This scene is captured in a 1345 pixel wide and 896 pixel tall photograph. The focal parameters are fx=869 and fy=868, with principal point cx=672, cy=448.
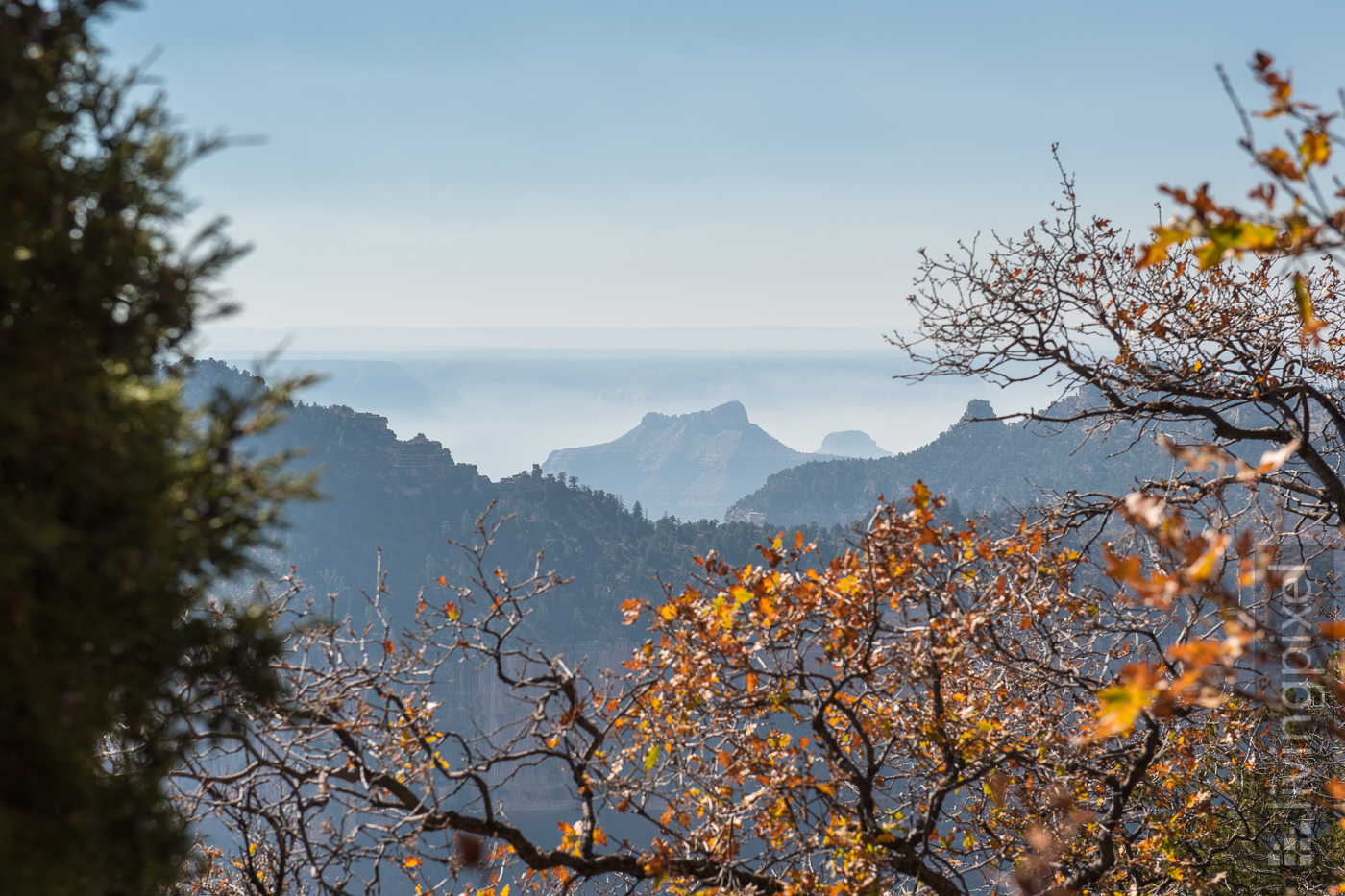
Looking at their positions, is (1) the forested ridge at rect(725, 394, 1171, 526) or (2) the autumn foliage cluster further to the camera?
(1) the forested ridge at rect(725, 394, 1171, 526)

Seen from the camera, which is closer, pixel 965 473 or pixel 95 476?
pixel 95 476

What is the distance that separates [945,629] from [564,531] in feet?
341

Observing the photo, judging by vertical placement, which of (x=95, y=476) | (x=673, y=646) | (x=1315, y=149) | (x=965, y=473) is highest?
(x=965, y=473)

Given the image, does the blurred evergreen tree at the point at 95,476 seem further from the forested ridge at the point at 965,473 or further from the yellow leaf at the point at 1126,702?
the forested ridge at the point at 965,473

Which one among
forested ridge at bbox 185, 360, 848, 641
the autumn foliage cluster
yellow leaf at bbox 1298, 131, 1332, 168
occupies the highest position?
yellow leaf at bbox 1298, 131, 1332, 168

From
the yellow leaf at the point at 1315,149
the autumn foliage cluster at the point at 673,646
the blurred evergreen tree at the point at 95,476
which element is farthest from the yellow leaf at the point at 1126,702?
the blurred evergreen tree at the point at 95,476

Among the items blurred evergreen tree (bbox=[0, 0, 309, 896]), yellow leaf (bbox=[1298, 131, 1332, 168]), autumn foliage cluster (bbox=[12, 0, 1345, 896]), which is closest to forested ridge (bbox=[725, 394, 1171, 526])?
autumn foliage cluster (bbox=[12, 0, 1345, 896])

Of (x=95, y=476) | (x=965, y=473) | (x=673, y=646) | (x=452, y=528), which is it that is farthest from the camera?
(x=965, y=473)

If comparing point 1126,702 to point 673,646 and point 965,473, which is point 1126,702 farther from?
point 965,473

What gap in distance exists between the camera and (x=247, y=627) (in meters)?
2.41

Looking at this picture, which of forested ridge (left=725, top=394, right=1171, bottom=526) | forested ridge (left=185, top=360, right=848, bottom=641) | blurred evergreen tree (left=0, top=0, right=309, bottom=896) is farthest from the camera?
forested ridge (left=185, top=360, right=848, bottom=641)

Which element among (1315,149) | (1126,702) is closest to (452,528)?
(1126,702)

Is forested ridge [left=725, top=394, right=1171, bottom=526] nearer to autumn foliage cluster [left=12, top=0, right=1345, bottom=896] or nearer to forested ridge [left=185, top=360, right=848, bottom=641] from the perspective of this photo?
forested ridge [left=185, top=360, right=848, bottom=641]

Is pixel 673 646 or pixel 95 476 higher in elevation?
pixel 95 476
